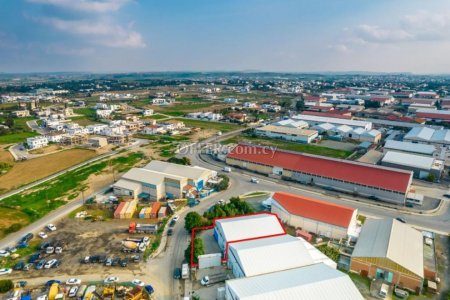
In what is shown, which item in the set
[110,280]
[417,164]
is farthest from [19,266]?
[417,164]

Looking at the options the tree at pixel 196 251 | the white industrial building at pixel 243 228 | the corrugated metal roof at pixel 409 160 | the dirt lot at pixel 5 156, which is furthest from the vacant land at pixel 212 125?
Answer: the tree at pixel 196 251

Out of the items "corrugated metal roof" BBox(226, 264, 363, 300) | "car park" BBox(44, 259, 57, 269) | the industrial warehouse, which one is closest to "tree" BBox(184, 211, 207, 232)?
the industrial warehouse

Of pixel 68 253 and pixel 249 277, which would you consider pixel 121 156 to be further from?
pixel 249 277

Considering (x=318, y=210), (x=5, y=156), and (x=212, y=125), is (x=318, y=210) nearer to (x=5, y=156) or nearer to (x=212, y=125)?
(x=212, y=125)

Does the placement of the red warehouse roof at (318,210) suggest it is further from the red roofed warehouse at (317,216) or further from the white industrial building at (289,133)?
the white industrial building at (289,133)

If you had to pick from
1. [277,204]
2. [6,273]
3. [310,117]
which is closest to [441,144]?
[310,117]
